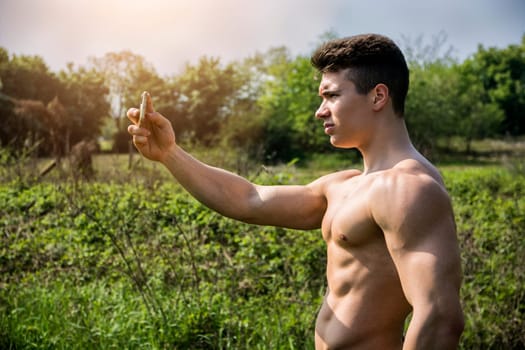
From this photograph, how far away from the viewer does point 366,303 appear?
1.55 meters

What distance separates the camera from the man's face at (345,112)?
1588 millimetres

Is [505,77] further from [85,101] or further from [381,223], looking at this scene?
[381,223]

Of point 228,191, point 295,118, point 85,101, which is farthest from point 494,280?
point 85,101

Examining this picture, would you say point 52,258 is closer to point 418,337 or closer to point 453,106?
point 418,337

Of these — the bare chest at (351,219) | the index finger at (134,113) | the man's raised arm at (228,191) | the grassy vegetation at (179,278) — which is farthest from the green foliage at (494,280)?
the index finger at (134,113)

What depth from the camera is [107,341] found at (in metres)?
3.58

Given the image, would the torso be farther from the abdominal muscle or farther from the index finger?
the index finger

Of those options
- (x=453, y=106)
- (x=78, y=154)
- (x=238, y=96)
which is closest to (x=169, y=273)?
(x=78, y=154)

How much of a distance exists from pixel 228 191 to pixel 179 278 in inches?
102

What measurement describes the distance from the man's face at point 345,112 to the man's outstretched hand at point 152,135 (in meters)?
0.59

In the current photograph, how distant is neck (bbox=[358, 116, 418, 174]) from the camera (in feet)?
5.19

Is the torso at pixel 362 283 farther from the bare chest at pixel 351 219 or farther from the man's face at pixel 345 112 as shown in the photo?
the man's face at pixel 345 112

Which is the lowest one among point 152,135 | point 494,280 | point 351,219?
point 494,280

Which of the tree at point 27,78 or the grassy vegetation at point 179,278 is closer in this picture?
the grassy vegetation at point 179,278
